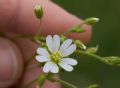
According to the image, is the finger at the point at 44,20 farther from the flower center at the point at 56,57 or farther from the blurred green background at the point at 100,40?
the blurred green background at the point at 100,40

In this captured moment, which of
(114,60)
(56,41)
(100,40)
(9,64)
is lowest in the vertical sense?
(100,40)

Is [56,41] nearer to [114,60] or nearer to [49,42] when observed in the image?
[49,42]

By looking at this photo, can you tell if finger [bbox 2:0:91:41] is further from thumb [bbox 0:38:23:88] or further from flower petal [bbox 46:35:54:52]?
flower petal [bbox 46:35:54:52]

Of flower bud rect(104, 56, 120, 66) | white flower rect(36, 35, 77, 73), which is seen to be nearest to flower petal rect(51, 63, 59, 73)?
white flower rect(36, 35, 77, 73)


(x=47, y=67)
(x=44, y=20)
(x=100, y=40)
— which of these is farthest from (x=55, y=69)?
(x=100, y=40)

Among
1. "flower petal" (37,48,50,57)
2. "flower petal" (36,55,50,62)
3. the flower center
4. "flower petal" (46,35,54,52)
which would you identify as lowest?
the flower center

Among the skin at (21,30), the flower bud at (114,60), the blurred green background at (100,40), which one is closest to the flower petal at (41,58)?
the flower bud at (114,60)
